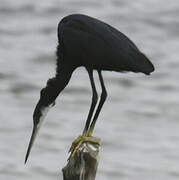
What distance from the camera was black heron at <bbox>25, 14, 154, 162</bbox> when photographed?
9008 mm

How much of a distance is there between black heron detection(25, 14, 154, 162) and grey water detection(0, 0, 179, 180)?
4283 mm

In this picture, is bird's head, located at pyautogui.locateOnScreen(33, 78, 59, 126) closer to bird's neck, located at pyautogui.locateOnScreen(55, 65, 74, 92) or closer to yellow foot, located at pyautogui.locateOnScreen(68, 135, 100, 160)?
bird's neck, located at pyautogui.locateOnScreen(55, 65, 74, 92)

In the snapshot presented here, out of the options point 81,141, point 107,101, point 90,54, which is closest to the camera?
point 81,141

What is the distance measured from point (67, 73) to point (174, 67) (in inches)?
344

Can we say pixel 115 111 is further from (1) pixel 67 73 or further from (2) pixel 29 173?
(1) pixel 67 73

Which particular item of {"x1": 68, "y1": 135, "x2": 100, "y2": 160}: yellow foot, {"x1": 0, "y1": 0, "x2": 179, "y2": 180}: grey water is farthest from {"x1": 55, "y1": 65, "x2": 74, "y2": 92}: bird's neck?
{"x1": 0, "y1": 0, "x2": 179, "y2": 180}: grey water

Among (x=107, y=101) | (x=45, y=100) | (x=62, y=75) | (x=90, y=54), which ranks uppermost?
(x=107, y=101)

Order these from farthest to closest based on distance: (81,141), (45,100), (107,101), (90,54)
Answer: (107,101)
(45,100)
(90,54)
(81,141)

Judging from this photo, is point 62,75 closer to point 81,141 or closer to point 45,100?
point 45,100

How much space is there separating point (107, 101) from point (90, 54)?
7384 millimetres

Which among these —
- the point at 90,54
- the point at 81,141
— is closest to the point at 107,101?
the point at 90,54

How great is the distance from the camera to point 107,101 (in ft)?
54.7

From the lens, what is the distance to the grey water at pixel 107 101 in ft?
46.2

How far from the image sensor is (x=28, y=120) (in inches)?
611
